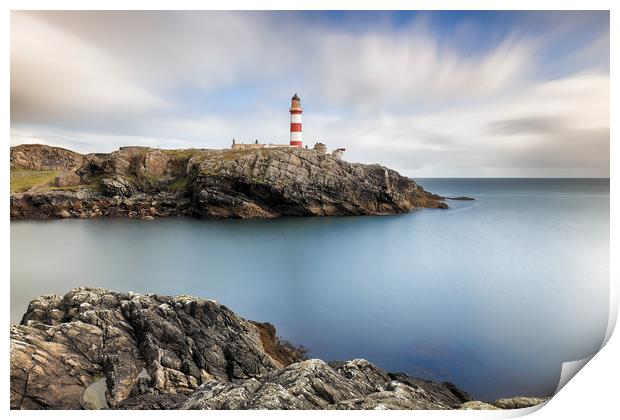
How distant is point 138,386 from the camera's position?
217 centimetres

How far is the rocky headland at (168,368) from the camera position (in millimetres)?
1969

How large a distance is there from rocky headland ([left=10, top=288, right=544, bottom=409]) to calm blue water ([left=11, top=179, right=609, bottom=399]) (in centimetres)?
60

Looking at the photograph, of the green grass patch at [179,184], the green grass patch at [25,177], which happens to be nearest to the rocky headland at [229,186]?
Result: the green grass patch at [179,184]

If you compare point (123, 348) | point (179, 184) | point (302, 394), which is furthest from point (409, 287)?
point (179, 184)

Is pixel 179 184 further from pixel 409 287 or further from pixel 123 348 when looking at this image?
pixel 123 348

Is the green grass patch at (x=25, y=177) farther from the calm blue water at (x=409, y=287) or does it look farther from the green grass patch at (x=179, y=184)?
the green grass patch at (x=179, y=184)

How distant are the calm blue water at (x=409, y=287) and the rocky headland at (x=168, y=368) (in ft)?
1.97

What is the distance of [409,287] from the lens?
4457 mm

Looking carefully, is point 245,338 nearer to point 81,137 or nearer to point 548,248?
point 81,137

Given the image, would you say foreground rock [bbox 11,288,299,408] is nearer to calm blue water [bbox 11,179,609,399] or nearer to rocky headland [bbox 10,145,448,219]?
calm blue water [bbox 11,179,609,399]

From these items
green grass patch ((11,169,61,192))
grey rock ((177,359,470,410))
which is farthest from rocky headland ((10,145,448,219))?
grey rock ((177,359,470,410))

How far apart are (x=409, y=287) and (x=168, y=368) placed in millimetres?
3299

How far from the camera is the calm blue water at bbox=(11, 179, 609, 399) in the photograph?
9.89 ft
